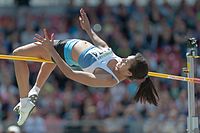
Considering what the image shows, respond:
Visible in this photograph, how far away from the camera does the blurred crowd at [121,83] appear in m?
13.2

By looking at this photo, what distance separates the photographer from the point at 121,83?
551 inches

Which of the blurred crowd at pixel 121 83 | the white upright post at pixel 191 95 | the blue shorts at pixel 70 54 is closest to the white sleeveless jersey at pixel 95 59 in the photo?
the blue shorts at pixel 70 54

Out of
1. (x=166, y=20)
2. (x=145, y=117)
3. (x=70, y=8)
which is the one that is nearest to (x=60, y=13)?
(x=70, y=8)

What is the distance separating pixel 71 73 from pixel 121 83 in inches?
242

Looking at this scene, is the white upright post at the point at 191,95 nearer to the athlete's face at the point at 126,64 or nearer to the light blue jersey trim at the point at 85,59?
the athlete's face at the point at 126,64

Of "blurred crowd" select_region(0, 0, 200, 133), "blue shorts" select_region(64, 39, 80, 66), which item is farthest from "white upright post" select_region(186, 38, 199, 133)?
"blurred crowd" select_region(0, 0, 200, 133)

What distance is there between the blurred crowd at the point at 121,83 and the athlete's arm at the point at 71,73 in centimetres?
498

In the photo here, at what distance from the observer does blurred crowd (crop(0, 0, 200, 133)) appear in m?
13.2

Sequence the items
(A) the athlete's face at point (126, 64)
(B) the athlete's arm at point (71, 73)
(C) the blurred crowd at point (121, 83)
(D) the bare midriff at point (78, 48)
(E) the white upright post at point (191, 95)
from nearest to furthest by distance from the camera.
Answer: (B) the athlete's arm at point (71, 73) < (A) the athlete's face at point (126, 64) < (D) the bare midriff at point (78, 48) < (E) the white upright post at point (191, 95) < (C) the blurred crowd at point (121, 83)

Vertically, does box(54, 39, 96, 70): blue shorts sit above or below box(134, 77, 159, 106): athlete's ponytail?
above

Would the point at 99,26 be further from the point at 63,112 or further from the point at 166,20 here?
the point at 63,112

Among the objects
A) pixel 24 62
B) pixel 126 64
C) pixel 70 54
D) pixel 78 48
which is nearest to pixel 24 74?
pixel 24 62

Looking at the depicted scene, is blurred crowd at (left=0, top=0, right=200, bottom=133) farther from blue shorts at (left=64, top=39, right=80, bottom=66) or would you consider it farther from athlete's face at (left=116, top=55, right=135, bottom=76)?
athlete's face at (left=116, top=55, right=135, bottom=76)

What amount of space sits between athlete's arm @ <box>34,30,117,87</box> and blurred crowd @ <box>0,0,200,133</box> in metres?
4.98
